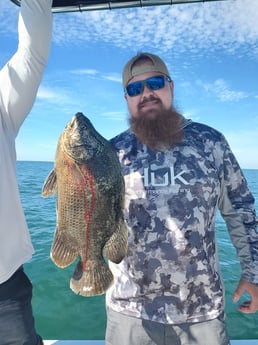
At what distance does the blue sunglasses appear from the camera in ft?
8.90

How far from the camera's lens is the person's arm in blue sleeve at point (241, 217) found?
2.53 meters

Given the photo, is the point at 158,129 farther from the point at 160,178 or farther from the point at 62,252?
the point at 62,252

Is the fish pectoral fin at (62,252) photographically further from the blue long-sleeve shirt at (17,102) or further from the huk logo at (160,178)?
the huk logo at (160,178)

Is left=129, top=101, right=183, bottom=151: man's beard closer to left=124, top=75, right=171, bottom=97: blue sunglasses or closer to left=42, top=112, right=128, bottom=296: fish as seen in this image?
left=124, top=75, right=171, bottom=97: blue sunglasses

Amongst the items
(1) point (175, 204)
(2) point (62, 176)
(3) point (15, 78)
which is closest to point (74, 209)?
(2) point (62, 176)

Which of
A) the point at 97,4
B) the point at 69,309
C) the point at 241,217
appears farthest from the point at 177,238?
the point at 69,309

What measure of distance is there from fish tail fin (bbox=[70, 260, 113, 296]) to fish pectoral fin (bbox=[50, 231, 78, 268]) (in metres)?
0.08

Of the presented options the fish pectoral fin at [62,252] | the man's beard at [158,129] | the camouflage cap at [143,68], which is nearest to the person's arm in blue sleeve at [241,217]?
the man's beard at [158,129]

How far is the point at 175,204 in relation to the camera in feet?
7.89

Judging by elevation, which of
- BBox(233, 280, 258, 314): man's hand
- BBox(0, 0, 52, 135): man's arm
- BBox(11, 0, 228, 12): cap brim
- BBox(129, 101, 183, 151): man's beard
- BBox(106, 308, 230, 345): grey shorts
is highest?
BBox(11, 0, 228, 12): cap brim

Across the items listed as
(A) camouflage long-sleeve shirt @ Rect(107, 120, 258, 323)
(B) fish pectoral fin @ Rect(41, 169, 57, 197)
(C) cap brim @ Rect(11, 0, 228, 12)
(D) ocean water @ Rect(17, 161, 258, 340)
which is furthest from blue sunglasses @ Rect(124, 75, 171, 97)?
(D) ocean water @ Rect(17, 161, 258, 340)

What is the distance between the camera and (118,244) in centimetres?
204

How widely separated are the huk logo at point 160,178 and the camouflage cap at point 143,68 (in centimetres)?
81

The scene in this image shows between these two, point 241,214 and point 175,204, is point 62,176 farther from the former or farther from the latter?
point 241,214
